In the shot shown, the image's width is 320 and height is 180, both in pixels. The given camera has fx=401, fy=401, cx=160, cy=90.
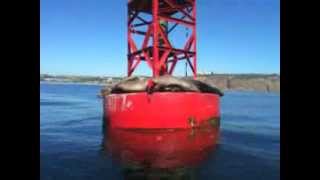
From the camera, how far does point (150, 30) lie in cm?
1035

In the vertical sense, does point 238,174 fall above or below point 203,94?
below

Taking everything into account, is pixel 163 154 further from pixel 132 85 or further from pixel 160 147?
pixel 132 85

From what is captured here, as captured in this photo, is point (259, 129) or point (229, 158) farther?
point (259, 129)

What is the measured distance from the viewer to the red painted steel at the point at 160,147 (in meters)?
8.71

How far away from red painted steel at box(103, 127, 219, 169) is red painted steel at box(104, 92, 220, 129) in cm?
21

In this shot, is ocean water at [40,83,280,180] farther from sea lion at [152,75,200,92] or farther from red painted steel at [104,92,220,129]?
sea lion at [152,75,200,92]

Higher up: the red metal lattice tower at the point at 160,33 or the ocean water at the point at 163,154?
the red metal lattice tower at the point at 160,33

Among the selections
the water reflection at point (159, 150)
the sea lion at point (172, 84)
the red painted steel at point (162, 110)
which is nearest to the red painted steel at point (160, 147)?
the water reflection at point (159, 150)

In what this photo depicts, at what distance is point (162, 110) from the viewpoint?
8.91m

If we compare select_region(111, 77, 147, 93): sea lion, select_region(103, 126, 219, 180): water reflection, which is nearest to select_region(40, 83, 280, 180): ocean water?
select_region(103, 126, 219, 180): water reflection

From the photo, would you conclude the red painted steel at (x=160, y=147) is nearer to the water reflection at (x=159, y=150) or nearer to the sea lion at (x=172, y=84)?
the water reflection at (x=159, y=150)
